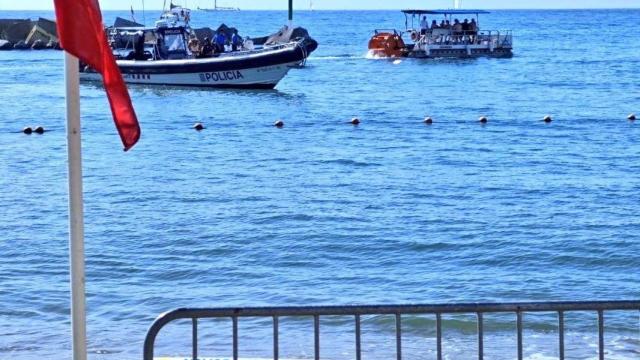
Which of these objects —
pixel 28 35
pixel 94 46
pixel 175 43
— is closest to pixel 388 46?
pixel 175 43

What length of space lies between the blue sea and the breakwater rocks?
38.8 m

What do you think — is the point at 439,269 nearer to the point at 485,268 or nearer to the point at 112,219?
the point at 485,268

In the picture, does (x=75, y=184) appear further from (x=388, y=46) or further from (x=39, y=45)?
(x=39, y=45)

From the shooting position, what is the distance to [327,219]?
17641 mm

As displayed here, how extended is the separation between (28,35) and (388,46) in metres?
28.5

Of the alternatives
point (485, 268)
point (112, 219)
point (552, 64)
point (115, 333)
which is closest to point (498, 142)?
point (112, 219)

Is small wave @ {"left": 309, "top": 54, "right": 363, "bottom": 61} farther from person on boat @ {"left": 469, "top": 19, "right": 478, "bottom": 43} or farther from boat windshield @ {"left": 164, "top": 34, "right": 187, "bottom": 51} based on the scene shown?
boat windshield @ {"left": 164, "top": 34, "right": 187, "bottom": 51}

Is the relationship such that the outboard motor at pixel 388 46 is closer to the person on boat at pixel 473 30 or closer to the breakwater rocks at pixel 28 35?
the person on boat at pixel 473 30

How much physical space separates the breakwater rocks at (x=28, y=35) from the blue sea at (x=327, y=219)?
38826 mm

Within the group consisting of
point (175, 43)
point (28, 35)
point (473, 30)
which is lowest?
point (28, 35)

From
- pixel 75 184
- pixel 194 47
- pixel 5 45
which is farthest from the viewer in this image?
pixel 5 45

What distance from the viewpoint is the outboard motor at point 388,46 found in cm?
6022

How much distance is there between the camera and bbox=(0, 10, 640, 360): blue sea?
36.2ft

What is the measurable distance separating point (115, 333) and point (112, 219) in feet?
23.1
